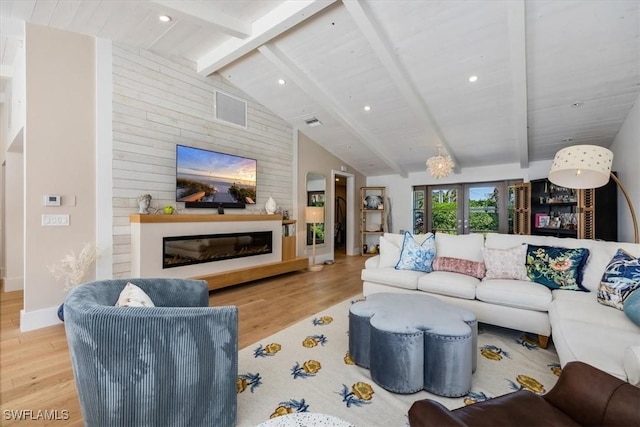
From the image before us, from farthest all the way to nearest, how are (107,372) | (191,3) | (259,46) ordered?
(259,46)
(191,3)
(107,372)

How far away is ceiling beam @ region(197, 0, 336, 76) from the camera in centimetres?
294

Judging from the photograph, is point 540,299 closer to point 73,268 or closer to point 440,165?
point 440,165

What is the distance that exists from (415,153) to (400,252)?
3.46m

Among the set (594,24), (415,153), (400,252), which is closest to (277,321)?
(400,252)

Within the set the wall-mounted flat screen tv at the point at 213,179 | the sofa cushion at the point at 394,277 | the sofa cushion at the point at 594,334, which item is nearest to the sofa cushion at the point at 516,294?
the sofa cushion at the point at 594,334

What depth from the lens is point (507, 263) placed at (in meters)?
2.85

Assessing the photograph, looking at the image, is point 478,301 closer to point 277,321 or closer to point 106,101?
point 277,321

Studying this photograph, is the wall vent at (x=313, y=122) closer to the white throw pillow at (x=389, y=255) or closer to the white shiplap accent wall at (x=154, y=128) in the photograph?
the white shiplap accent wall at (x=154, y=128)

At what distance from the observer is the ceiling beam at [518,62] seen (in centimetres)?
276

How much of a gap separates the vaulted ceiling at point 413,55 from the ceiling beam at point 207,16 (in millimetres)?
11

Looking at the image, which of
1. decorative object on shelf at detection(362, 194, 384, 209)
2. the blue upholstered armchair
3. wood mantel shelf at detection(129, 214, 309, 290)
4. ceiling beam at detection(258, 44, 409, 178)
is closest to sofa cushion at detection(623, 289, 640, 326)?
the blue upholstered armchair

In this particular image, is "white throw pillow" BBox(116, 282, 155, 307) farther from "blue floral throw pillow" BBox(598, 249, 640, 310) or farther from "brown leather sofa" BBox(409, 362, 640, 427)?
"blue floral throw pillow" BBox(598, 249, 640, 310)

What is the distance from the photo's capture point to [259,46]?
11.9ft

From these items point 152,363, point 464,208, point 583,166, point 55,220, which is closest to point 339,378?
point 152,363
